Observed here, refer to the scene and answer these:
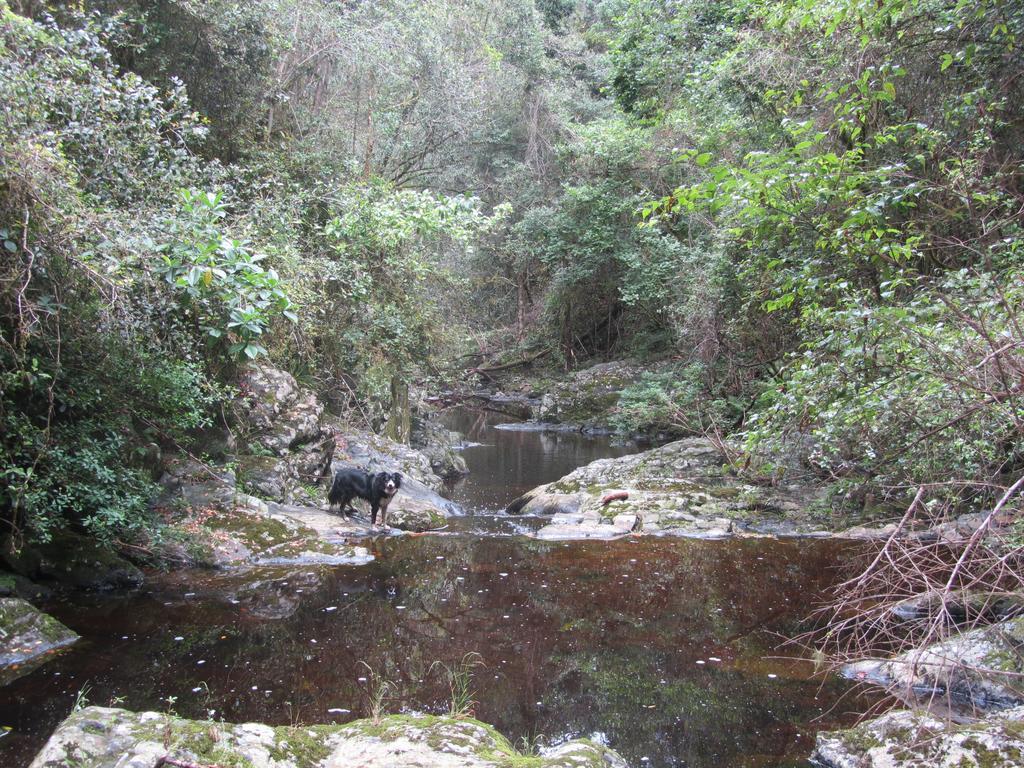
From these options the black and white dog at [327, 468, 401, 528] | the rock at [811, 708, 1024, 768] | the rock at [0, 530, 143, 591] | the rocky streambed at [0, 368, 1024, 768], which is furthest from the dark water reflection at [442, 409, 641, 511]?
the rock at [811, 708, 1024, 768]

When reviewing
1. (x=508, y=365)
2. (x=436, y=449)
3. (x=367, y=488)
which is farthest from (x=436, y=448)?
(x=508, y=365)

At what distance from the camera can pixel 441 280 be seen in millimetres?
15016

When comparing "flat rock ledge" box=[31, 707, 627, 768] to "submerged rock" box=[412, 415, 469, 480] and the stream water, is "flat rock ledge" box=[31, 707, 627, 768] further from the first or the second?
"submerged rock" box=[412, 415, 469, 480]

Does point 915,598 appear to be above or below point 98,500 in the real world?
above

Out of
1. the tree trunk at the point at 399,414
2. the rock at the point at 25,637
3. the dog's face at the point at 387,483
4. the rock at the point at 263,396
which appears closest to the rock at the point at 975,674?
the rock at the point at 25,637

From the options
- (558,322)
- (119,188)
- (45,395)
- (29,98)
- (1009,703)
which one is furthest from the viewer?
(558,322)

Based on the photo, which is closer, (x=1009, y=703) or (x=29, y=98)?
(x=1009, y=703)

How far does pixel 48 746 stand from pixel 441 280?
13072 mm

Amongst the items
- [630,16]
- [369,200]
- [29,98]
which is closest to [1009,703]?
[29,98]

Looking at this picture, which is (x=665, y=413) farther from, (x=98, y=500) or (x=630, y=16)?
(x=98, y=500)

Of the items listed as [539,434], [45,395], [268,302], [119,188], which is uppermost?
[119,188]

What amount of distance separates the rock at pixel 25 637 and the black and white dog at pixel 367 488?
13.9 ft

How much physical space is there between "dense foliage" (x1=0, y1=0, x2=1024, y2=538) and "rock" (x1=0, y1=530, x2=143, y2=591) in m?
0.24

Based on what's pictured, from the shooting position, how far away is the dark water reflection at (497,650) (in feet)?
13.6
